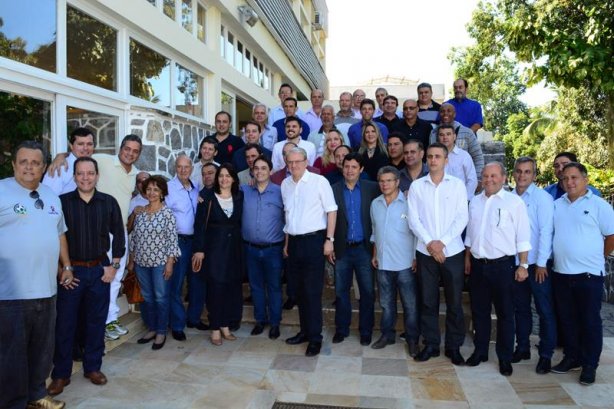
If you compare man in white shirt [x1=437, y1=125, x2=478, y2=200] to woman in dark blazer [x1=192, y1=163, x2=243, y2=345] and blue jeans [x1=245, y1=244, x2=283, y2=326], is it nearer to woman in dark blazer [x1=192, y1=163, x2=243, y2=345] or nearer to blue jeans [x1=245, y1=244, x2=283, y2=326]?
blue jeans [x1=245, y1=244, x2=283, y2=326]

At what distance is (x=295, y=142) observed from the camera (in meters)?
5.89

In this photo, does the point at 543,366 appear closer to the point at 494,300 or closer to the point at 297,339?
the point at 494,300

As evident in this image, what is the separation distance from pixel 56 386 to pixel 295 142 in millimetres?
3607

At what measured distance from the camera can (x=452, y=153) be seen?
532 cm

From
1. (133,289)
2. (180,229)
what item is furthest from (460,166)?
(133,289)

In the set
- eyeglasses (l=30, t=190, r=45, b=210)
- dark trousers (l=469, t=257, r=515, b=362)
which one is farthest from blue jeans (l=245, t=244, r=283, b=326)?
eyeglasses (l=30, t=190, r=45, b=210)

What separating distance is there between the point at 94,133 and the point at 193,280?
7.06ft

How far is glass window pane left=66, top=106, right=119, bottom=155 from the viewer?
5.11 meters

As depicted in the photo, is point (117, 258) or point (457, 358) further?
point (457, 358)

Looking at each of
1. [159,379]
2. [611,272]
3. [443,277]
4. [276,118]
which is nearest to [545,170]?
[611,272]

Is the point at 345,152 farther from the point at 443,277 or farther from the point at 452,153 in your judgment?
the point at 443,277

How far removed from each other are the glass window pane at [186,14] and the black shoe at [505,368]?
671 cm

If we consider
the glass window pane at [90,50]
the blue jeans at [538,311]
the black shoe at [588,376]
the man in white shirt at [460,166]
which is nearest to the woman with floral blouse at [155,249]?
the glass window pane at [90,50]

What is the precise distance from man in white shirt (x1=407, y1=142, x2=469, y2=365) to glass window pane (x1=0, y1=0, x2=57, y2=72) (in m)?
3.82
